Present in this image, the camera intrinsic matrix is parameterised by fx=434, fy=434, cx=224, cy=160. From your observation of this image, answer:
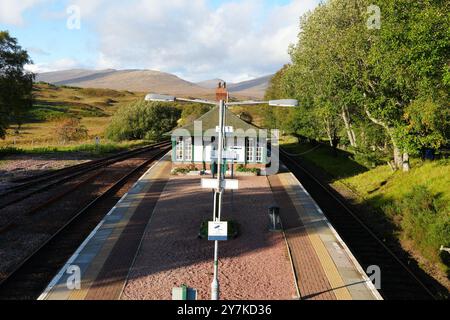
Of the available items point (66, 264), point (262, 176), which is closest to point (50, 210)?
point (66, 264)

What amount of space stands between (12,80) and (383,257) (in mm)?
35817

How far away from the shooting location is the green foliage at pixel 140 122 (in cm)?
6594

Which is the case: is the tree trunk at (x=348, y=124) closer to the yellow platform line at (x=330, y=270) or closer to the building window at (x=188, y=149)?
the building window at (x=188, y=149)

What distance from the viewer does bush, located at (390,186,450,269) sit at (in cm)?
1733

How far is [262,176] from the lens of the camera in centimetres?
3181

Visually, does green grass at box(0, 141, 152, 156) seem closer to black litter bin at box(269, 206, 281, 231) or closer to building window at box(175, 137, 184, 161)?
building window at box(175, 137, 184, 161)

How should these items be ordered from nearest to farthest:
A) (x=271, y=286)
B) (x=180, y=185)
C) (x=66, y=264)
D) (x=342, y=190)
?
(x=271, y=286), (x=66, y=264), (x=180, y=185), (x=342, y=190)

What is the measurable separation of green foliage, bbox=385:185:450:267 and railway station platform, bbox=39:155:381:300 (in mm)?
3819

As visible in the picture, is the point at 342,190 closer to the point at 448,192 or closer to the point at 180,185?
the point at 448,192

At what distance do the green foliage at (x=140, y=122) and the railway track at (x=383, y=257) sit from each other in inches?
1757

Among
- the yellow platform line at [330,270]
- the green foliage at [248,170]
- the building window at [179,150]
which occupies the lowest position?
the yellow platform line at [330,270]

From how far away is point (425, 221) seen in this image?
1908 centimetres

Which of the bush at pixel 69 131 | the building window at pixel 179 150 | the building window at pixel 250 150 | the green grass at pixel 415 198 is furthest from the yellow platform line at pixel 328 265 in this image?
the bush at pixel 69 131

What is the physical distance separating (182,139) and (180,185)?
6673 millimetres
